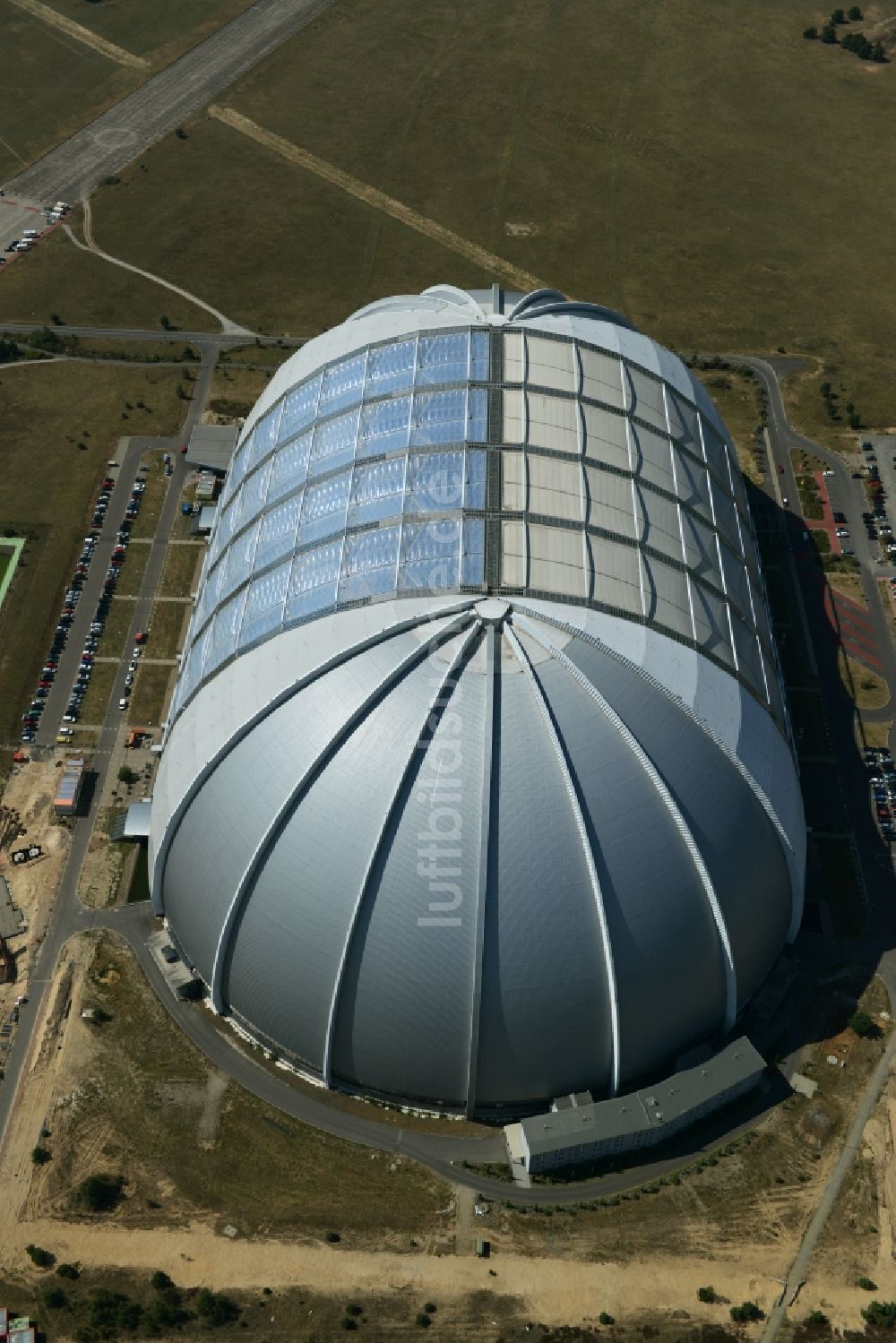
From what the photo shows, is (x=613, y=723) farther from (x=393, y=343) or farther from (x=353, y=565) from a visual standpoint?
(x=393, y=343)

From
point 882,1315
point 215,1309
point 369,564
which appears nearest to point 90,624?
point 369,564

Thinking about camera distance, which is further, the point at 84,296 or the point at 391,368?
the point at 84,296

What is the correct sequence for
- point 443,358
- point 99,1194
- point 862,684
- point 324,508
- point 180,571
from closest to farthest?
point 99,1194 → point 324,508 → point 443,358 → point 862,684 → point 180,571

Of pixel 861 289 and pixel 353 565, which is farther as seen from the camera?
pixel 861 289

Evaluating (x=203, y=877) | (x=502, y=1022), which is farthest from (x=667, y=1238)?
(x=203, y=877)

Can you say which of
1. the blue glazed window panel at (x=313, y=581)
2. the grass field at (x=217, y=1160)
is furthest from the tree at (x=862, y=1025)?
the blue glazed window panel at (x=313, y=581)

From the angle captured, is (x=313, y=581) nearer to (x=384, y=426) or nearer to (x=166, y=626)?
(x=384, y=426)

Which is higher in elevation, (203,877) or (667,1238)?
(203,877)

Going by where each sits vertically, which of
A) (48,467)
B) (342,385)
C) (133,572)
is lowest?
(133,572)
